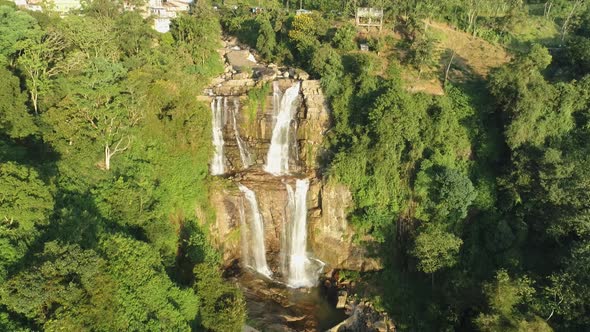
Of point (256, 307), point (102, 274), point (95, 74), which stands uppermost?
point (95, 74)

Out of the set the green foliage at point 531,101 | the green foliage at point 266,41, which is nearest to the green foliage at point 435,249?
the green foliage at point 531,101

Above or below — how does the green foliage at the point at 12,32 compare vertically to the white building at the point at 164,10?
below

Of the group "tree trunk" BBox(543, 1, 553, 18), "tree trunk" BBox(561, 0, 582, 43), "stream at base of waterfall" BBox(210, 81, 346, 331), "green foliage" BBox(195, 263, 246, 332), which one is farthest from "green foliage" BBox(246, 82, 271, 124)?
"tree trunk" BBox(543, 1, 553, 18)

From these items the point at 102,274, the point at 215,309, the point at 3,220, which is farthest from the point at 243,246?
the point at 3,220

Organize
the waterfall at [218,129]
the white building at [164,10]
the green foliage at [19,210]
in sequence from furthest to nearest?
the white building at [164,10] < the waterfall at [218,129] < the green foliage at [19,210]

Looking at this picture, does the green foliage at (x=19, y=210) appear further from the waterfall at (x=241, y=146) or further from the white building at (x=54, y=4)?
the white building at (x=54, y=4)

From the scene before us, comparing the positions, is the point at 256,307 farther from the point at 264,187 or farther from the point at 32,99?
the point at 32,99

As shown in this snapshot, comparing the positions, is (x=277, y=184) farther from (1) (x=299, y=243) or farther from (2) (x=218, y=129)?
(2) (x=218, y=129)
